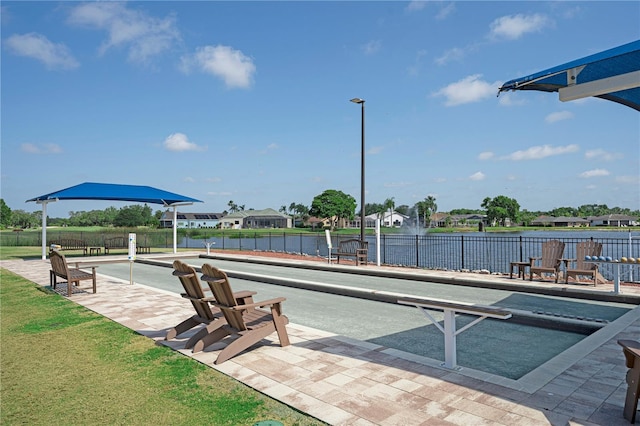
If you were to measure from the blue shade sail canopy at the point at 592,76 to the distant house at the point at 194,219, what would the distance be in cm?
11766

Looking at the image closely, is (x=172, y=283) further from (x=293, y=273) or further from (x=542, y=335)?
(x=542, y=335)

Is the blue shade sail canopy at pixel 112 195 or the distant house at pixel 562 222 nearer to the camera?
the blue shade sail canopy at pixel 112 195

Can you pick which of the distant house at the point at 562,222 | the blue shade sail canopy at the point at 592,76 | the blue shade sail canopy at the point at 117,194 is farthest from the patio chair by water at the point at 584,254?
the distant house at the point at 562,222

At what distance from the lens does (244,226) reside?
123688 millimetres

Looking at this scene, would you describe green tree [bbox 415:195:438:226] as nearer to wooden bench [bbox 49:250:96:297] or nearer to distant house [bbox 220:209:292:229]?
distant house [bbox 220:209:292:229]

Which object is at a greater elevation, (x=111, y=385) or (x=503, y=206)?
(x=503, y=206)

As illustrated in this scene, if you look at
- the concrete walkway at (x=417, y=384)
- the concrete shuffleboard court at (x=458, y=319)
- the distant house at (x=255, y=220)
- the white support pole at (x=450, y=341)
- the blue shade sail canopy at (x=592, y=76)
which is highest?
the blue shade sail canopy at (x=592, y=76)

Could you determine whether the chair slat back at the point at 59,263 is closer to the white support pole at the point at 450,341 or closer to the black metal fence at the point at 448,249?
the white support pole at the point at 450,341

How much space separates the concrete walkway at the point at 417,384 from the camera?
344 cm

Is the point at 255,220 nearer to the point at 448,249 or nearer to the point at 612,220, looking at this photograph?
the point at 612,220

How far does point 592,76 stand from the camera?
5.33 metres

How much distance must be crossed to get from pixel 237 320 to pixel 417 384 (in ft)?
7.30

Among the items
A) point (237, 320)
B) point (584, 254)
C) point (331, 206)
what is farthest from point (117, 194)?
→ point (331, 206)

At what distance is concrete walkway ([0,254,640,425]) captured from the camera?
3.44m
